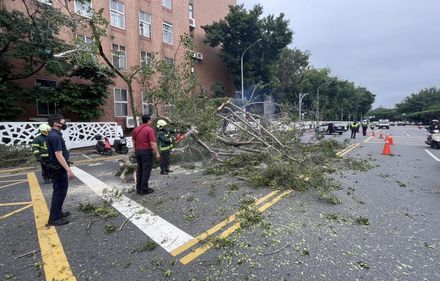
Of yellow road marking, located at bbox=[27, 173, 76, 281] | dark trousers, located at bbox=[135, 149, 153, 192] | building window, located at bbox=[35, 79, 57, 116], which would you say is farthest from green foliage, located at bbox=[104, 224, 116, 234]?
building window, located at bbox=[35, 79, 57, 116]

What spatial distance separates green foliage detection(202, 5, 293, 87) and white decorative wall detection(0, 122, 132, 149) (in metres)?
15.6

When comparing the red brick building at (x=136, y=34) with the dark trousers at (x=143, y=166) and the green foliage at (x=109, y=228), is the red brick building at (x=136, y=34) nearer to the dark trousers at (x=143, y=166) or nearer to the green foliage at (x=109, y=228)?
the dark trousers at (x=143, y=166)

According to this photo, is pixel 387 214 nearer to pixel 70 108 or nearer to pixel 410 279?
pixel 410 279

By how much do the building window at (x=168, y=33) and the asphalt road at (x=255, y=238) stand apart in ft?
66.5

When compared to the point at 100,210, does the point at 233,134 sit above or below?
above

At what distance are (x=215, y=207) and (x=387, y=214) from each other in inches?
112

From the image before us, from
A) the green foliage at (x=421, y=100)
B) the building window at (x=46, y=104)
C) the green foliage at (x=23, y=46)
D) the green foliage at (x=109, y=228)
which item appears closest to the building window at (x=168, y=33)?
the building window at (x=46, y=104)

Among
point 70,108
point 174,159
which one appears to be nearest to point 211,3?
point 70,108

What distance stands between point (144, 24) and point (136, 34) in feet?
4.82

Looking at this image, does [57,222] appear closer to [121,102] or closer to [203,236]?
[203,236]

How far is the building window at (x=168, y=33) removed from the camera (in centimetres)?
2362

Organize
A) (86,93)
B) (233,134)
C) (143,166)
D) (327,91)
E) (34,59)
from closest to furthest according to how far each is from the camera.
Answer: (143,166)
(233,134)
(34,59)
(86,93)
(327,91)

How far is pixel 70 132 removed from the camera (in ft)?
48.0

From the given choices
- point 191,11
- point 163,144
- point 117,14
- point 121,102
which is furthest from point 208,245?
point 191,11
